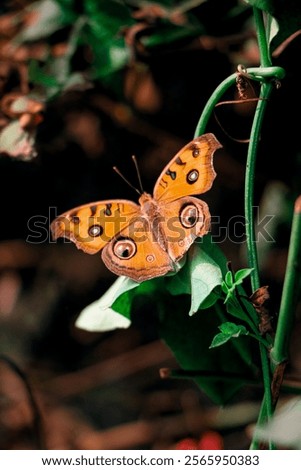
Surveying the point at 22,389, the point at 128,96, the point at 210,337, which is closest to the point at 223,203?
the point at 128,96

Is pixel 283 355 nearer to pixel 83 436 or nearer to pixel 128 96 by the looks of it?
pixel 128 96

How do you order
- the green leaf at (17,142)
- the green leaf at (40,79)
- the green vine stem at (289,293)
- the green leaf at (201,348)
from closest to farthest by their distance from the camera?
the green vine stem at (289,293), the green leaf at (201,348), the green leaf at (17,142), the green leaf at (40,79)

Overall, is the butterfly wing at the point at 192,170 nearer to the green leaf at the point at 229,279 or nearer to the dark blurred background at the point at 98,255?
the green leaf at the point at 229,279

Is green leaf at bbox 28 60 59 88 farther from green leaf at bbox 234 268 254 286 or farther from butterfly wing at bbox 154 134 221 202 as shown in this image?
green leaf at bbox 234 268 254 286

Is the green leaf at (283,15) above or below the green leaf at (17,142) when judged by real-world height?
above

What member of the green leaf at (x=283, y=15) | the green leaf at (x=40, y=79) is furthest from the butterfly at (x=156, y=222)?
the green leaf at (x=40, y=79)

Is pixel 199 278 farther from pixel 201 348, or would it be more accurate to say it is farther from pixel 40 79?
pixel 40 79

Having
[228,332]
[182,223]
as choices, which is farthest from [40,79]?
[228,332]
